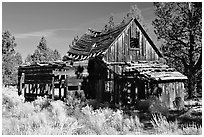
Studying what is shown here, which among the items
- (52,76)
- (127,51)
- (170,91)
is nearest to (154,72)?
(170,91)

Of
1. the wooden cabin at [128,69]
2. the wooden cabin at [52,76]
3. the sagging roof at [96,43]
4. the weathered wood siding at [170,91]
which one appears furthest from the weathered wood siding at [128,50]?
the weathered wood siding at [170,91]

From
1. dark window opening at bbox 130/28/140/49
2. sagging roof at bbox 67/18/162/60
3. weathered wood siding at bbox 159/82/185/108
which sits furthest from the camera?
dark window opening at bbox 130/28/140/49

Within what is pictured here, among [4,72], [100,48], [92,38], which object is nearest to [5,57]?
[4,72]

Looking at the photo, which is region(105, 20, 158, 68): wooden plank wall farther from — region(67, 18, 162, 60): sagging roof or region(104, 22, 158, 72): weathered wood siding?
region(67, 18, 162, 60): sagging roof

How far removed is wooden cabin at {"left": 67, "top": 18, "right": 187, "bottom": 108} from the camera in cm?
1731

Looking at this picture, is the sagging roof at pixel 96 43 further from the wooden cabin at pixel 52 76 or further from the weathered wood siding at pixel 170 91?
the weathered wood siding at pixel 170 91

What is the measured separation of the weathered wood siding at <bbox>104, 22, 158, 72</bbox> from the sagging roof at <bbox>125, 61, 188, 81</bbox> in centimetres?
83

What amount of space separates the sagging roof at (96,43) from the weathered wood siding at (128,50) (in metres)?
0.27

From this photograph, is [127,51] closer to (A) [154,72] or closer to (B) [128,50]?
(B) [128,50]

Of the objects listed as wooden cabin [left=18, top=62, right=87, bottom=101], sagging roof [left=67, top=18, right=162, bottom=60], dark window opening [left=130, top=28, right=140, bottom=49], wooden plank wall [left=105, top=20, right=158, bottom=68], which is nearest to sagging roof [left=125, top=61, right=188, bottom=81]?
wooden plank wall [left=105, top=20, right=158, bottom=68]

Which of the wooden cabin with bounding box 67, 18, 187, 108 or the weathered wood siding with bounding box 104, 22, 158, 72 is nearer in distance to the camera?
the wooden cabin with bounding box 67, 18, 187, 108

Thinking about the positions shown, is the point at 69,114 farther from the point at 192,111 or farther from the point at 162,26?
the point at 162,26

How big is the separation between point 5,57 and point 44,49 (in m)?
16.6

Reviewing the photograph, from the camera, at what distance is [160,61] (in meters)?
21.2
